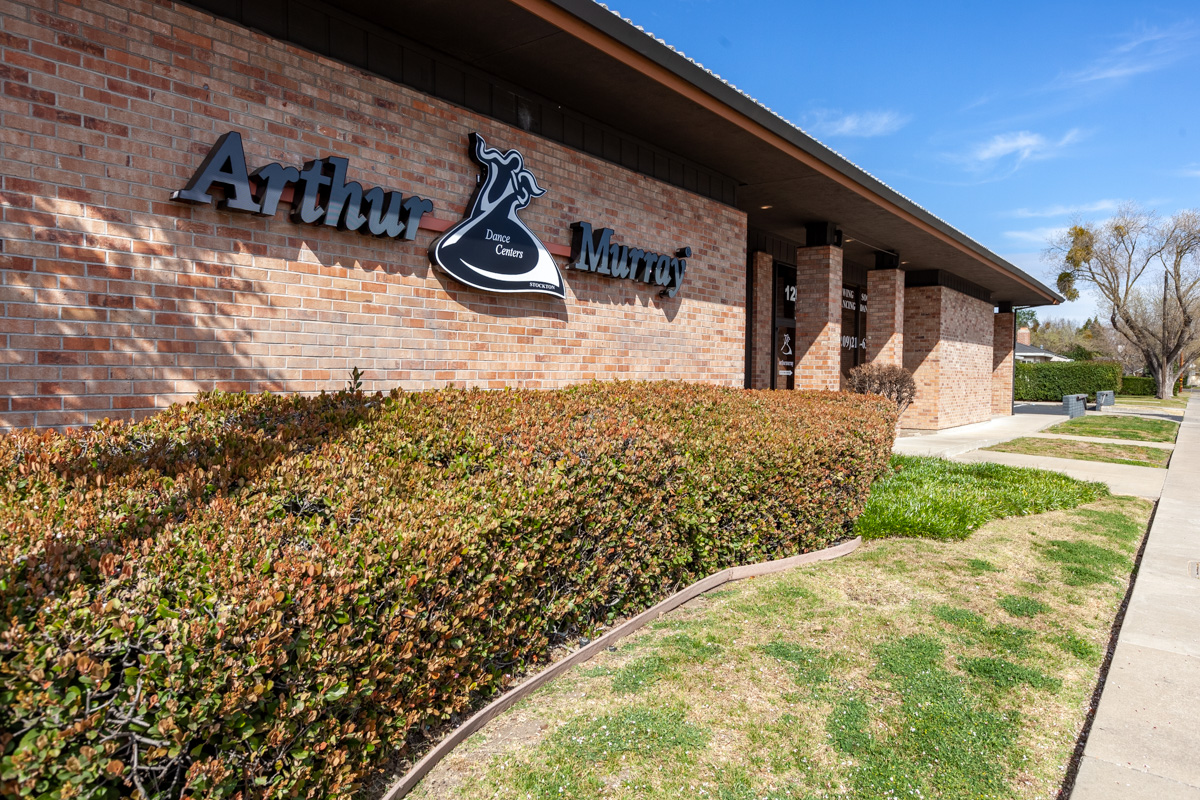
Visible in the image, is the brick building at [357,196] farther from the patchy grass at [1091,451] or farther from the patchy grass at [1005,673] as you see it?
the patchy grass at [1091,451]

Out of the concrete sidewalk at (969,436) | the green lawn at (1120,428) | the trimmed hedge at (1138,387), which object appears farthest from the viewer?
the trimmed hedge at (1138,387)

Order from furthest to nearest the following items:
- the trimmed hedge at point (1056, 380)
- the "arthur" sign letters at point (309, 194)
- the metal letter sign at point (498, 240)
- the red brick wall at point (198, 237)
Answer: the trimmed hedge at point (1056, 380) → the metal letter sign at point (498, 240) → the "arthur" sign letters at point (309, 194) → the red brick wall at point (198, 237)

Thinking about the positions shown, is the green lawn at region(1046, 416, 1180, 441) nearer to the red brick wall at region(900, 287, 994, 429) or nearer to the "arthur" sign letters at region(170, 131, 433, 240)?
the red brick wall at region(900, 287, 994, 429)

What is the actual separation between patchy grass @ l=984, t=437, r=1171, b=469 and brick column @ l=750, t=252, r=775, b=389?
446 cm

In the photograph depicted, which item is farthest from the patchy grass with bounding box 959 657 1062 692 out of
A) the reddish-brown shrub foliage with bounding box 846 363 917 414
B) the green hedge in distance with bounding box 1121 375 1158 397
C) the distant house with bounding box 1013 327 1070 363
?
the distant house with bounding box 1013 327 1070 363

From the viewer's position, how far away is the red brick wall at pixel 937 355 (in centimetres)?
1656

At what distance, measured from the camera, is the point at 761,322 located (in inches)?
531

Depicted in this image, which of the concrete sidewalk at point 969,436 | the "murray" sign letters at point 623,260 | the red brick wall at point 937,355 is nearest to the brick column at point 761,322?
the concrete sidewalk at point 969,436

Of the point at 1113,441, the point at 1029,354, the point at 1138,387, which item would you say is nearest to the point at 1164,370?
the point at 1138,387

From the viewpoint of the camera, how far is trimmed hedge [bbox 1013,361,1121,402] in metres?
37.8

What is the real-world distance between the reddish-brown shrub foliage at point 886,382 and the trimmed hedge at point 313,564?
893cm

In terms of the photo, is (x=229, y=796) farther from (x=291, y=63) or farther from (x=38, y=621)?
(x=291, y=63)

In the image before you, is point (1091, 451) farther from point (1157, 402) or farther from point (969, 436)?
point (1157, 402)

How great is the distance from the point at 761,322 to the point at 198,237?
35.0ft
